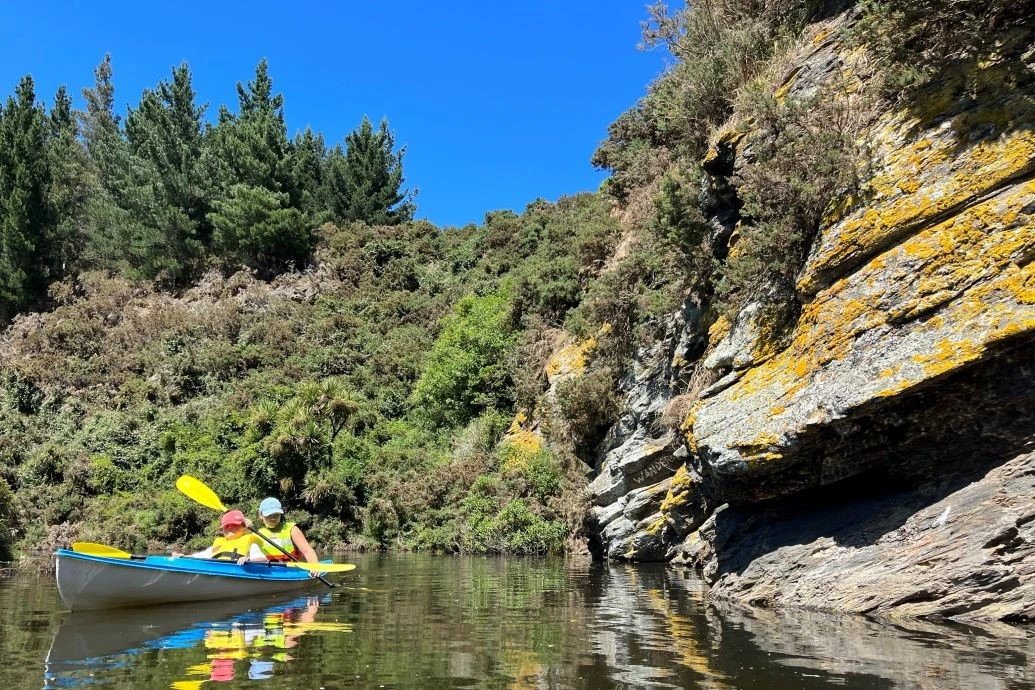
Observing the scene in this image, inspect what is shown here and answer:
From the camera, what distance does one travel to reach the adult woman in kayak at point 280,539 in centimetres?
1253

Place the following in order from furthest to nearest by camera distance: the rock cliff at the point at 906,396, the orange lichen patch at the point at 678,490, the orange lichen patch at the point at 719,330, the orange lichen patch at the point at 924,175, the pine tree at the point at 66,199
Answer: the pine tree at the point at 66,199 → the orange lichen patch at the point at 678,490 → the orange lichen patch at the point at 719,330 → the orange lichen patch at the point at 924,175 → the rock cliff at the point at 906,396

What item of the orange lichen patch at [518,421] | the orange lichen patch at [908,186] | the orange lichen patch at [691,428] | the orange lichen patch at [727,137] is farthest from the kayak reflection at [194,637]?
the orange lichen patch at [518,421]

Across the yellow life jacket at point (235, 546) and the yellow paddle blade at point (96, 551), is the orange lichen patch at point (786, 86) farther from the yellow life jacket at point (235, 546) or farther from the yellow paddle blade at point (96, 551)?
the yellow paddle blade at point (96, 551)

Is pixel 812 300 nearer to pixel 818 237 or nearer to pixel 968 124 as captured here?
pixel 818 237

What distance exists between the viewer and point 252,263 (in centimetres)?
4272

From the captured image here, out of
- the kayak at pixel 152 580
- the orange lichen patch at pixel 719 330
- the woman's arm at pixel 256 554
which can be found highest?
the orange lichen patch at pixel 719 330

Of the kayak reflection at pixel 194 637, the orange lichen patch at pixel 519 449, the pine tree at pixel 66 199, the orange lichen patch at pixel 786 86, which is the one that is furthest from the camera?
the pine tree at pixel 66 199

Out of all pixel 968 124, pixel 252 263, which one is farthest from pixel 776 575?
Result: pixel 252 263

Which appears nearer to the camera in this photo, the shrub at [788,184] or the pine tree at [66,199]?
the shrub at [788,184]

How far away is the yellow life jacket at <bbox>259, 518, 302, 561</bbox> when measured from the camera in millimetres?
12469

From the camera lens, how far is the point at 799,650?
6.94 meters

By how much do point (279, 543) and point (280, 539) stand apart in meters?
0.12

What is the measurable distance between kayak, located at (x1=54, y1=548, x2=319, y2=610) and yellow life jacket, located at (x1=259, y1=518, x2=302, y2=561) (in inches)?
34.4

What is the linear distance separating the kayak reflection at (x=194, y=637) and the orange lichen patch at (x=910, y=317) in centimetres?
588
